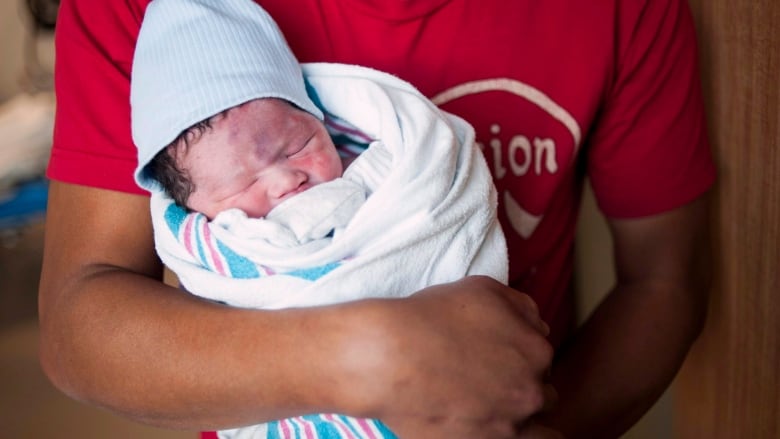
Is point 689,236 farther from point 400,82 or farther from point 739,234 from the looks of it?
point 400,82

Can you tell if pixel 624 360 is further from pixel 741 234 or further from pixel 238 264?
pixel 238 264

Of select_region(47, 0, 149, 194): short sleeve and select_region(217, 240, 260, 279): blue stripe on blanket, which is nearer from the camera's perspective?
select_region(217, 240, 260, 279): blue stripe on blanket

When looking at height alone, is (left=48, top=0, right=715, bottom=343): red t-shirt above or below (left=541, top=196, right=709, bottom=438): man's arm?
above

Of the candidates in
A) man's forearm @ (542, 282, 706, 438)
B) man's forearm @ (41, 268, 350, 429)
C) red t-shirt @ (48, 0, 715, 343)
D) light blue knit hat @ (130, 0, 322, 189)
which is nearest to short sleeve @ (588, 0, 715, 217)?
red t-shirt @ (48, 0, 715, 343)

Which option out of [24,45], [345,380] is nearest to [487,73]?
[345,380]

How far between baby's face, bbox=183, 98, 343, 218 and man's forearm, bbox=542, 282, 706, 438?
1.41 ft

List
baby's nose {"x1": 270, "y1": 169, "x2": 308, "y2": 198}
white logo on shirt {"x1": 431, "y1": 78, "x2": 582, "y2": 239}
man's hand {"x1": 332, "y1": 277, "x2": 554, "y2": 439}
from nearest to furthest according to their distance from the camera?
man's hand {"x1": 332, "y1": 277, "x2": 554, "y2": 439} < baby's nose {"x1": 270, "y1": 169, "x2": 308, "y2": 198} < white logo on shirt {"x1": 431, "y1": 78, "x2": 582, "y2": 239}

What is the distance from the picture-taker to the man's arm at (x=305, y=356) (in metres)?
0.67

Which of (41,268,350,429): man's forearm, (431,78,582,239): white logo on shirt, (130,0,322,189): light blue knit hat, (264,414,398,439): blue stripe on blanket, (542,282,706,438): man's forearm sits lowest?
(542,282,706,438): man's forearm

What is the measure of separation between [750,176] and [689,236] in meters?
0.11

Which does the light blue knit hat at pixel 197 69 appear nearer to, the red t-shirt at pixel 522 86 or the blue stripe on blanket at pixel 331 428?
the red t-shirt at pixel 522 86

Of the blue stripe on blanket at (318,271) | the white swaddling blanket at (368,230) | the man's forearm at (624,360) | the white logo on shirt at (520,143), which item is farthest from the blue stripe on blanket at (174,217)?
the man's forearm at (624,360)

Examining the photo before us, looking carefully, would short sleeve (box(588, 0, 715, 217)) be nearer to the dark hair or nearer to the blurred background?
the blurred background

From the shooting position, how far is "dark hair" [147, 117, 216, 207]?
76 centimetres
